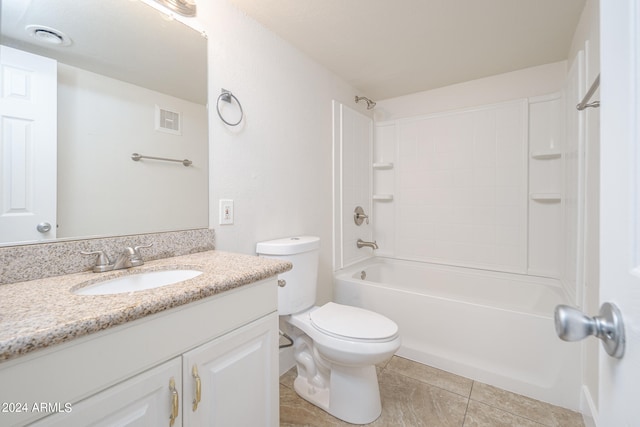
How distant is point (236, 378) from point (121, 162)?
92cm

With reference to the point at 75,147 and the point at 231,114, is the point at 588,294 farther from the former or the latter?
the point at 75,147

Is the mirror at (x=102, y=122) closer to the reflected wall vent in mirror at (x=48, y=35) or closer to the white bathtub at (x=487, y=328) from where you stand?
the reflected wall vent in mirror at (x=48, y=35)

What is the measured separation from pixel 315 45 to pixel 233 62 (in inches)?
25.4

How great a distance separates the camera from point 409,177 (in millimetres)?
2648

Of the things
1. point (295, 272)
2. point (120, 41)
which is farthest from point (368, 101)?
point (120, 41)

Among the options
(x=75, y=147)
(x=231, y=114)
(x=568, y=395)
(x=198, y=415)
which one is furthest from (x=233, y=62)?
(x=568, y=395)

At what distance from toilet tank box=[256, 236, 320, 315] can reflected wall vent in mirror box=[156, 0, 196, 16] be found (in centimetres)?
117

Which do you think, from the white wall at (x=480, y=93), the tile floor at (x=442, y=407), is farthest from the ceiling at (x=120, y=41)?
the white wall at (x=480, y=93)

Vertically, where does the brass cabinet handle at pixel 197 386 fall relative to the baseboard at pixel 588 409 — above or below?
above

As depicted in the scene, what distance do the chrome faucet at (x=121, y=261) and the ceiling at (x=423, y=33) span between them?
1347 mm

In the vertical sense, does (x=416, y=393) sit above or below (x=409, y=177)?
below

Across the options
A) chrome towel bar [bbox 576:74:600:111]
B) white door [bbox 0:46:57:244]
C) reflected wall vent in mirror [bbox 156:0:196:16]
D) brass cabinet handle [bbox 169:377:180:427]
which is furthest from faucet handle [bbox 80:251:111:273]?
chrome towel bar [bbox 576:74:600:111]

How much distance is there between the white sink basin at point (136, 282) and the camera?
0.90 m

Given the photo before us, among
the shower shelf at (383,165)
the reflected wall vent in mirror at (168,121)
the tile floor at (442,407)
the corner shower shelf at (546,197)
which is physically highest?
the shower shelf at (383,165)
